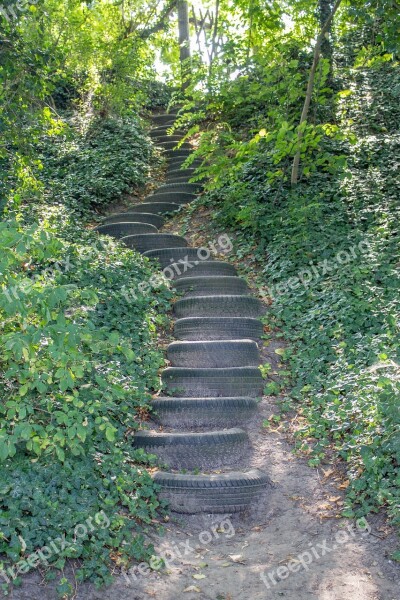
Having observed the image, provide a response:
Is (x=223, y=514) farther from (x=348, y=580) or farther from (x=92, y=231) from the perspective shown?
(x=92, y=231)

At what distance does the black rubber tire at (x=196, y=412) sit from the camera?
6348mm

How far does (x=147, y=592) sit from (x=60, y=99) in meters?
14.9

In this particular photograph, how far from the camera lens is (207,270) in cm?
958

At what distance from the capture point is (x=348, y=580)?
4.41 meters

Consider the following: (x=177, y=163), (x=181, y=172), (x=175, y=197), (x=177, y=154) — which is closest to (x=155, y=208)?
(x=175, y=197)

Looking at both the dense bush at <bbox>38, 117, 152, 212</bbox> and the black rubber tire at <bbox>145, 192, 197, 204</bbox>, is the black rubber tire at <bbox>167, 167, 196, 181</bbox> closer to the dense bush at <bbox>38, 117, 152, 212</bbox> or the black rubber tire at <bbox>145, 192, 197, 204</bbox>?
the dense bush at <bbox>38, 117, 152, 212</bbox>

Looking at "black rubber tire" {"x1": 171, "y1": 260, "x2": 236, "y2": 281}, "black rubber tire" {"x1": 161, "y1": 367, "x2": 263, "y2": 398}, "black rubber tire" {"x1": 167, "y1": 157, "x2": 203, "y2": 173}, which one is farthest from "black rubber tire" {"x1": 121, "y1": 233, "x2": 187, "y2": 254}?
"black rubber tire" {"x1": 167, "y1": 157, "x2": 203, "y2": 173}

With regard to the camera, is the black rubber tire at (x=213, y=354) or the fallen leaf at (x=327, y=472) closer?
the fallen leaf at (x=327, y=472)

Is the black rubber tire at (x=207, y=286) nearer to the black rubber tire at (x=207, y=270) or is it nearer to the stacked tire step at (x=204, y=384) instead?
the stacked tire step at (x=204, y=384)

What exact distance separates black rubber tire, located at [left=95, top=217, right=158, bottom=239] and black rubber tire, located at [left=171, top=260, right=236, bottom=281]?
1.40 metres

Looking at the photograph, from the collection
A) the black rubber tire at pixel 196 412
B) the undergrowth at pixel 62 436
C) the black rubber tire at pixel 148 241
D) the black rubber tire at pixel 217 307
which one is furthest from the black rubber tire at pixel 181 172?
the black rubber tire at pixel 196 412

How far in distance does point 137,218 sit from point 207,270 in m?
2.37

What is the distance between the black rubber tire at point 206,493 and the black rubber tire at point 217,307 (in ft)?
10.2

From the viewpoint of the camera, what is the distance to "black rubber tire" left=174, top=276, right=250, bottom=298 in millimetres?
8898
